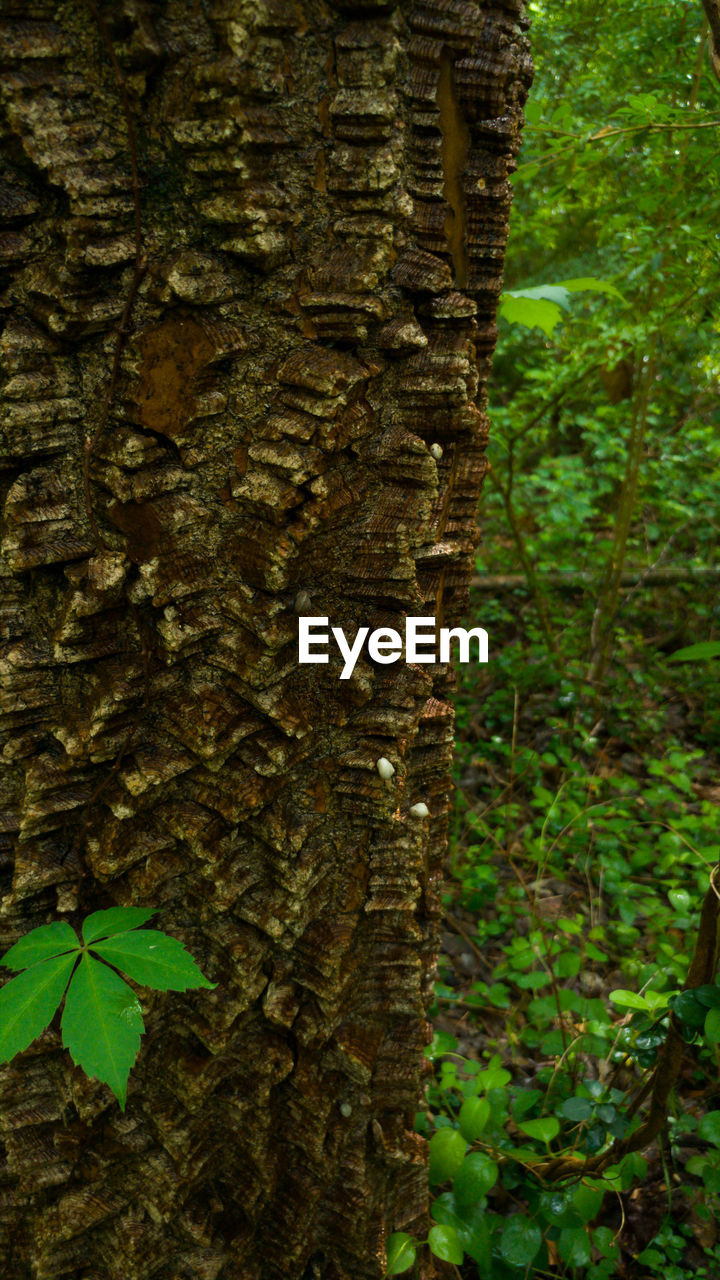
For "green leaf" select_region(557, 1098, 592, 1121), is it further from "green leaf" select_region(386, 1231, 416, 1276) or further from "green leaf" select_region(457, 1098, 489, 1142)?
"green leaf" select_region(386, 1231, 416, 1276)

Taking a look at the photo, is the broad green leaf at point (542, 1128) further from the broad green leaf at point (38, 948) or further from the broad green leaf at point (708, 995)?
the broad green leaf at point (38, 948)

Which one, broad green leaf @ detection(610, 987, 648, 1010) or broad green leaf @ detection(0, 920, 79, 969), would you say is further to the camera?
broad green leaf @ detection(610, 987, 648, 1010)

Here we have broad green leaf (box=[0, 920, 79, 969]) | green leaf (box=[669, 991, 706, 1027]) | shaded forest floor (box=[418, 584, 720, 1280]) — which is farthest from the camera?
shaded forest floor (box=[418, 584, 720, 1280])

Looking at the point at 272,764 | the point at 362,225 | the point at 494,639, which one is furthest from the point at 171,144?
the point at 494,639

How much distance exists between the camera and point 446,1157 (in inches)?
75.1

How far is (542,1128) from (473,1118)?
0.17 m

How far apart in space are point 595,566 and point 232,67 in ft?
14.9

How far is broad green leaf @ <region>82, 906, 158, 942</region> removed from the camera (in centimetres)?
121

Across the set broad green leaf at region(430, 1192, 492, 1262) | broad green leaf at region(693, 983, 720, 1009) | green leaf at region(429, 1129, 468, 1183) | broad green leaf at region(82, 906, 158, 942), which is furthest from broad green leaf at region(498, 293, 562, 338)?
broad green leaf at region(430, 1192, 492, 1262)

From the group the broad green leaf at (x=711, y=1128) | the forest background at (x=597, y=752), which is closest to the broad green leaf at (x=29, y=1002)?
the forest background at (x=597, y=752)

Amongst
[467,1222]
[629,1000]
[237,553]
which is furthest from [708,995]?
[237,553]

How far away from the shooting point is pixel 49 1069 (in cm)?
147

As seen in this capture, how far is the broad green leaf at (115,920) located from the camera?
1214 mm

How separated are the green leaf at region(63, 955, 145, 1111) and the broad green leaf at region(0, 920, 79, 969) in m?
0.08
